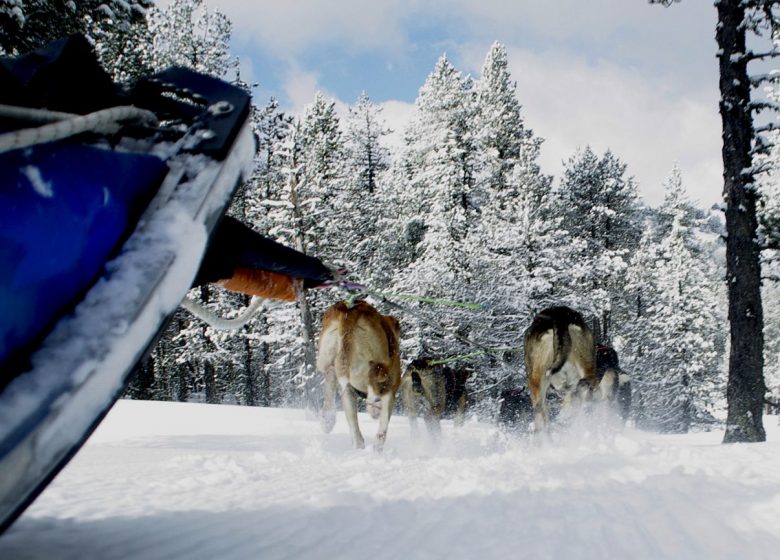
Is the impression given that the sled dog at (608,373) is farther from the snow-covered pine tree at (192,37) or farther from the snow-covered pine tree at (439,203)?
the snow-covered pine tree at (192,37)

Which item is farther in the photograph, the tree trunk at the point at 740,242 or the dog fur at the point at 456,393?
the dog fur at the point at 456,393

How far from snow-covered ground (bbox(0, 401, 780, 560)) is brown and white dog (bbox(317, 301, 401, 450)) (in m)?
1.90

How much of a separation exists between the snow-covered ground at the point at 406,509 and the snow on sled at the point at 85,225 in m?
0.95

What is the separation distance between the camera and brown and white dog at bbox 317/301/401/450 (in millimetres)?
6879

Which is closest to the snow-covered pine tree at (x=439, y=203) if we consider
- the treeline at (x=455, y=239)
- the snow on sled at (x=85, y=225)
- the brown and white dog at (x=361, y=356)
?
the treeline at (x=455, y=239)

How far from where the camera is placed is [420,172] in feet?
93.8

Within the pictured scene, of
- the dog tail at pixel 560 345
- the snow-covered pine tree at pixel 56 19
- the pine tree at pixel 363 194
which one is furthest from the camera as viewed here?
the pine tree at pixel 363 194

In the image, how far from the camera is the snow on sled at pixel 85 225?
4.43 feet

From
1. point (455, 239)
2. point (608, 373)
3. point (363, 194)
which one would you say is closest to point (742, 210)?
point (608, 373)

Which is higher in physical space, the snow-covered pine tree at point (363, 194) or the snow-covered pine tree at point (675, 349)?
the snow-covered pine tree at point (363, 194)

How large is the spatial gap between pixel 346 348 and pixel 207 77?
16.8 feet

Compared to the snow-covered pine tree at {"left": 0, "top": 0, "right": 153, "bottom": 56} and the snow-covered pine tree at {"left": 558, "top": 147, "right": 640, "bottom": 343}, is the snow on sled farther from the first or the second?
the snow-covered pine tree at {"left": 558, "top": 147, "right": 640, "bottom": 343}

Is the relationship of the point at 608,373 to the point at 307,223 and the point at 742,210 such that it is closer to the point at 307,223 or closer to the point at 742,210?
the point at 742,210

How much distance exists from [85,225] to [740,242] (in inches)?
368
